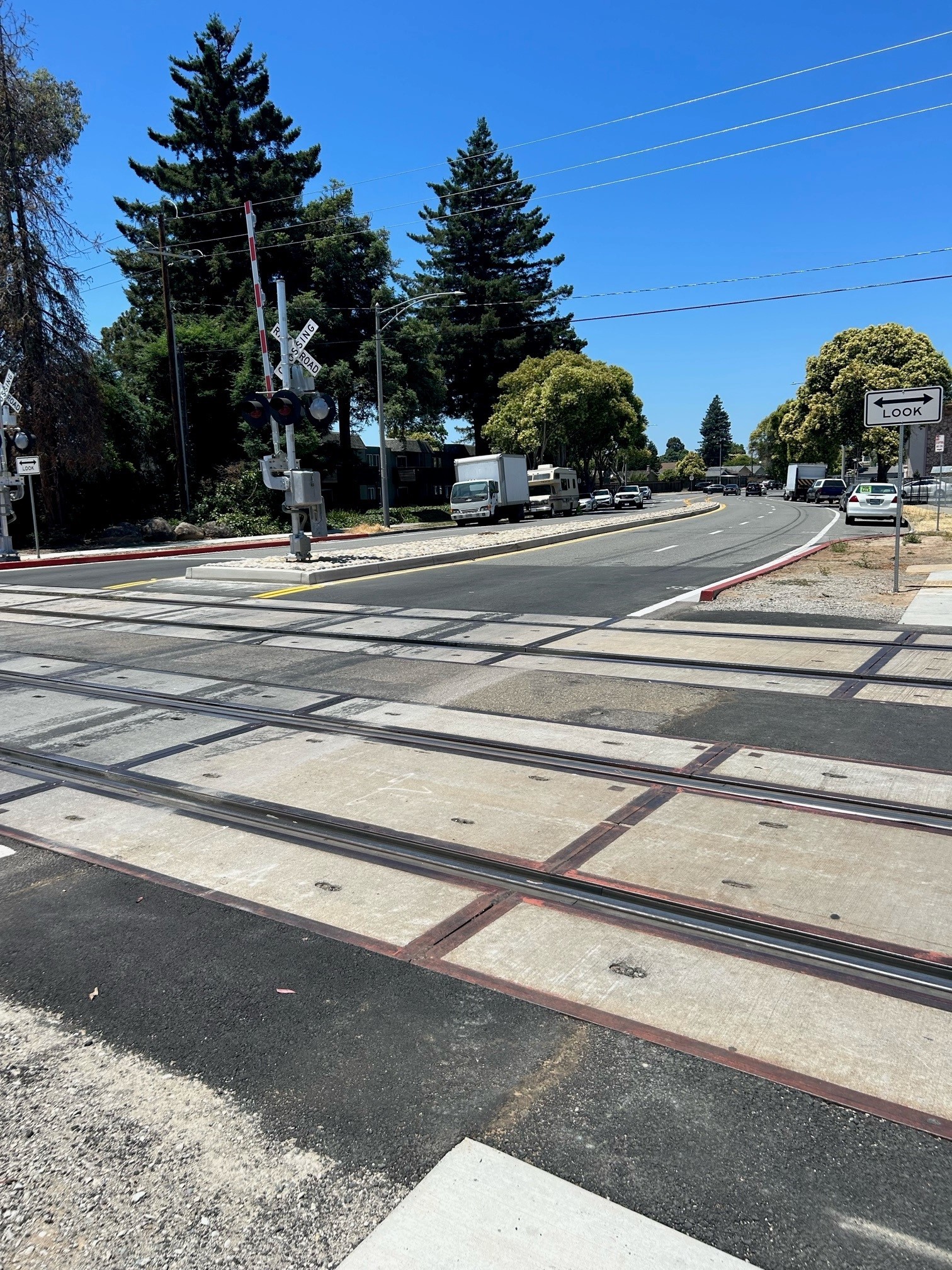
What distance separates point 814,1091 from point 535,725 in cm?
439

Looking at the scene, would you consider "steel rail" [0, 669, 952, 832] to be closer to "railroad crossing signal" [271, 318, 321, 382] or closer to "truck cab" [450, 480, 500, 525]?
"railroad crossing signal" [271, 318, 321, 382]

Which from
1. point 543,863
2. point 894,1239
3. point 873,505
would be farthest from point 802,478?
point 894,1239

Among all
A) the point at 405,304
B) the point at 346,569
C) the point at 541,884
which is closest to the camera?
the point at 541,884

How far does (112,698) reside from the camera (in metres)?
8.55

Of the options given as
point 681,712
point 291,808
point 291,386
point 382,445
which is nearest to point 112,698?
point 291,808

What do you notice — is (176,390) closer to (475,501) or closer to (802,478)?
(475,501)

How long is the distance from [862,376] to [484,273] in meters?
27.9

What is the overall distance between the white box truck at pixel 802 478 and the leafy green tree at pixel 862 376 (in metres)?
10.5

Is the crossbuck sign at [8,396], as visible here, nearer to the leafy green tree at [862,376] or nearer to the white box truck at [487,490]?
the white box truck at [487,490]

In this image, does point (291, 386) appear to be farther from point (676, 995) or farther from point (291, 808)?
point (676, 995)

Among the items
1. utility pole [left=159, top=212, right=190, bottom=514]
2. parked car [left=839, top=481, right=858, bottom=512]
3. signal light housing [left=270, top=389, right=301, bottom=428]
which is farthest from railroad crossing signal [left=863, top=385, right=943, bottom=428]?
utility pole [left=159, top=212, right=190, bottom=514]

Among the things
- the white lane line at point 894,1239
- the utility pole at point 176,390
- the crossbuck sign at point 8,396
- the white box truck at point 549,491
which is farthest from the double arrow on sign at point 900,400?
the white box truck at point 549,491

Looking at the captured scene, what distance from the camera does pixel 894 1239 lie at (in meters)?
2.31

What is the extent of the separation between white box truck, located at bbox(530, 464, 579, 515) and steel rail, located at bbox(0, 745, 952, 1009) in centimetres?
4371
